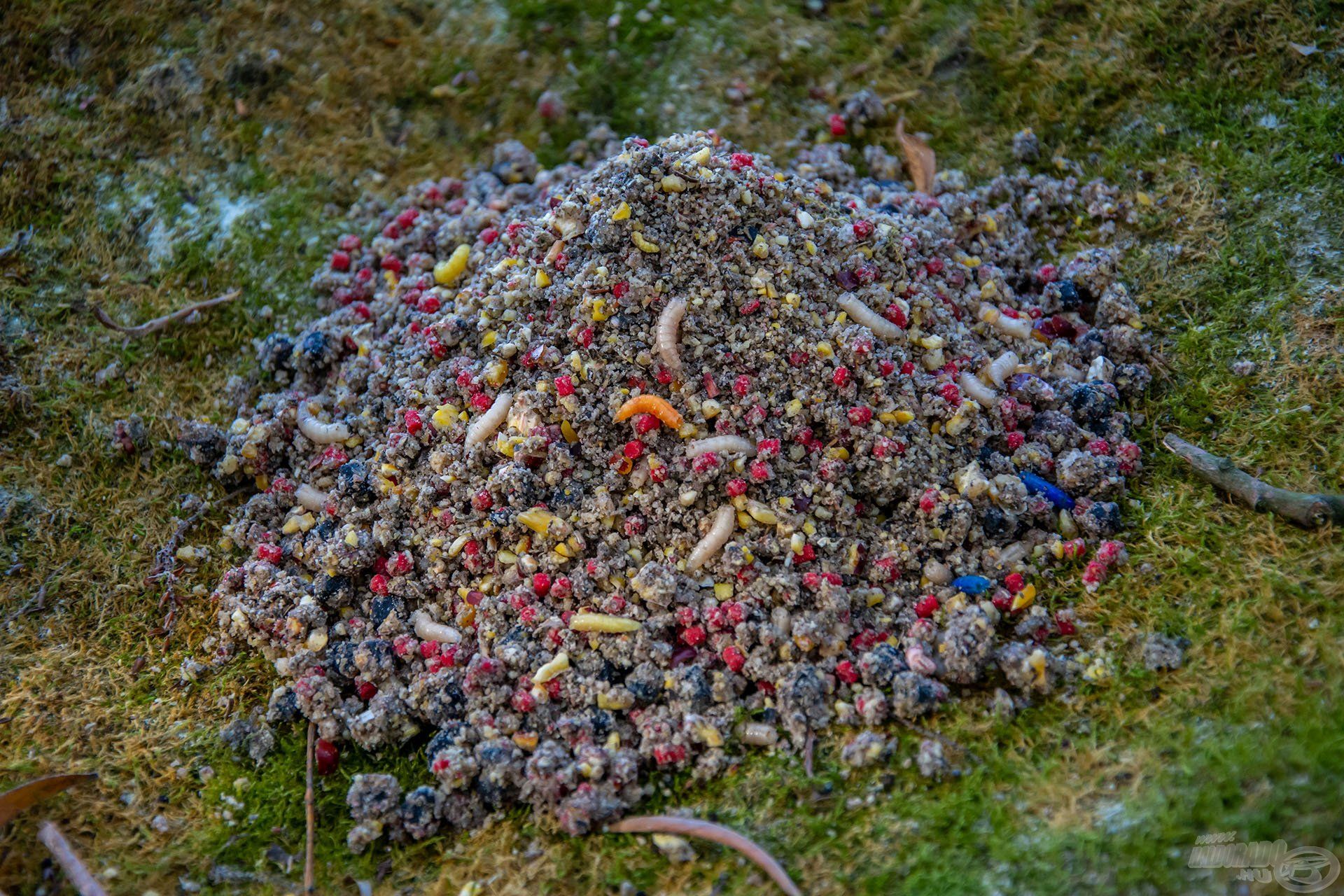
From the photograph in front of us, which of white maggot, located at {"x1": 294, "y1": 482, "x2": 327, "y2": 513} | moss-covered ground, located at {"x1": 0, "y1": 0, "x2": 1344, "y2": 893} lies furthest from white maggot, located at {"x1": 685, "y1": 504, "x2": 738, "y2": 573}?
white maggot, located at {"x1": 294, "y1": 482, "x2": 327, "y2": 513}

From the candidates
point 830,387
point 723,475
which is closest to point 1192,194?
point 830,387

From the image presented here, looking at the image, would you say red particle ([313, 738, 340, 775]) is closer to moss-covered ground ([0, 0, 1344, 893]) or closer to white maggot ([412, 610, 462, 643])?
moss-covered ground ([0, 0, 1344, 893])

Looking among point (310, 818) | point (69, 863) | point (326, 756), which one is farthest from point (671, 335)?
point (69, 863)

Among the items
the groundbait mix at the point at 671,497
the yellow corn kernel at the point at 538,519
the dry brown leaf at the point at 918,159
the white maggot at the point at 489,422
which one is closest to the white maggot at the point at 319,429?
the groundbait mix at the point at 671,497

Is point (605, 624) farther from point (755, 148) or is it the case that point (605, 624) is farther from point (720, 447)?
point (755, 148)

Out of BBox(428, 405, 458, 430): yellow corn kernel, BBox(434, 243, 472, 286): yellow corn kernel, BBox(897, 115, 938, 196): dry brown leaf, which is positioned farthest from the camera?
BBox(897, 115, 938, 196): dry brown leaf

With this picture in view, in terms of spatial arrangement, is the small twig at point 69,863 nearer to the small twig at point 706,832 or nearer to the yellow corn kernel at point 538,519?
the small twig at point 706,832
